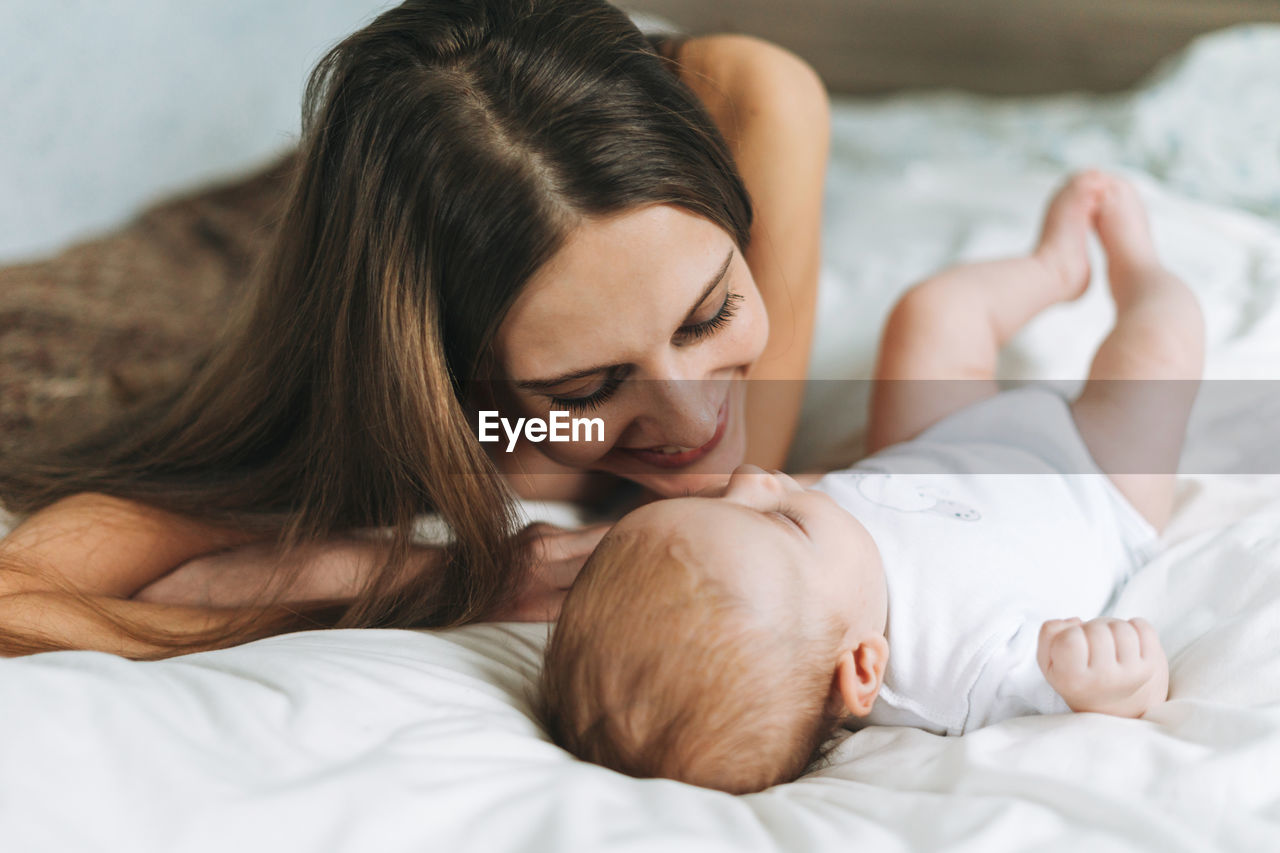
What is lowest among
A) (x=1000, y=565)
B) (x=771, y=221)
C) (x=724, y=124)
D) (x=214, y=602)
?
(x=214, y=602)

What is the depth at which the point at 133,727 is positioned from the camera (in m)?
0.56

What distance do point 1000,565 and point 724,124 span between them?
0.63m

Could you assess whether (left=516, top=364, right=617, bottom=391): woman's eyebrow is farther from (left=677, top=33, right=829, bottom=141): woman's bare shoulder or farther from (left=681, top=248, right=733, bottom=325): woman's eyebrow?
(left=677, top=33, right=829, bottom=141): woman's bare shoulder

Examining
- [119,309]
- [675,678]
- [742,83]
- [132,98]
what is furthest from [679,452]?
[132,98]

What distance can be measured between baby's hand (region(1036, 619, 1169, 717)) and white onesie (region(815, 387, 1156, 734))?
5 centimetres

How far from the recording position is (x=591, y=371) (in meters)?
0.83

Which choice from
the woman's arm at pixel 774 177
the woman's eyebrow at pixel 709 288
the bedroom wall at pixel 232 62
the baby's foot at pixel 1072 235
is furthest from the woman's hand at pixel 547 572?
the bedroom wall at pixel 232 62

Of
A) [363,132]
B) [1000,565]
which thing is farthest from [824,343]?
[363,132]

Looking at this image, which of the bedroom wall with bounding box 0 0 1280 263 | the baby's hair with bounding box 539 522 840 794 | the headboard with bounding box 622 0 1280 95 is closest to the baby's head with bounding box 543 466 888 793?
the baby's hair with bounding box 539 522 840 794

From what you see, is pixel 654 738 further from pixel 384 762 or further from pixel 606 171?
pixel 606 171

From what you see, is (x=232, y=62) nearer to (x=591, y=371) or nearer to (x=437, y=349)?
(x=437, y=349)

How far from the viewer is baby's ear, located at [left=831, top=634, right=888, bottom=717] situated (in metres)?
0.72

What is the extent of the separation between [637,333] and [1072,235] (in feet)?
2.46

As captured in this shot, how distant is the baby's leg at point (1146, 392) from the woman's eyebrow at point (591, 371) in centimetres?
50
